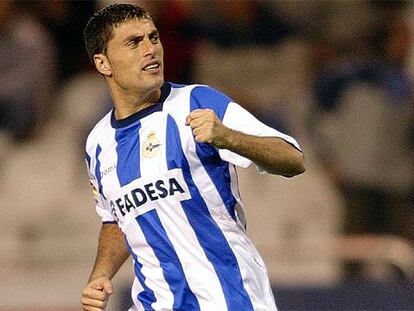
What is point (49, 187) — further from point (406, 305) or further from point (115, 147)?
point (115, 147)

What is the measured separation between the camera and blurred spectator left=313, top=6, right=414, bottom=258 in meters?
8.69

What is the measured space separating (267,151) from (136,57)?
0.73 metres

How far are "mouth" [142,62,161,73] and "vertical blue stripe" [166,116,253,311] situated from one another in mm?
301

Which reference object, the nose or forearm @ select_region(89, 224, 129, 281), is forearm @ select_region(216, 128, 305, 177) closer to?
the nose

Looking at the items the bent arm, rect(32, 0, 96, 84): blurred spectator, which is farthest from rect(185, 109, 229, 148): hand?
rect(32, 0, 96, 84): blurred spectator

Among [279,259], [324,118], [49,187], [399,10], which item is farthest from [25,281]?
[399,10]

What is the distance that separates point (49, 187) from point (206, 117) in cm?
510

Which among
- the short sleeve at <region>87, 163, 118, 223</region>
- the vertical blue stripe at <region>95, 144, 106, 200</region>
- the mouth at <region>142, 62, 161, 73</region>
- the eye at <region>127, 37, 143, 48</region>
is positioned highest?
the eye at <region>127, 37, 143, 48</region>

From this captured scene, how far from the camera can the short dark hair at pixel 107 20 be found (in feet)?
15.7

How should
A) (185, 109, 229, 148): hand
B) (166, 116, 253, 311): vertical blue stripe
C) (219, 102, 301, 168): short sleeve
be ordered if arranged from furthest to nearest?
(166, 116, 253, 311): vertical blue stripe, (219, 102, 301, 168): short sleeve, (185, 109, 229, 148): hand

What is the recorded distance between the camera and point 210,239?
15.1 ft

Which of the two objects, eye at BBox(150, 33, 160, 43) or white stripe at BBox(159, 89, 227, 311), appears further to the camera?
eye at BBox(150, 33, 160, 43)

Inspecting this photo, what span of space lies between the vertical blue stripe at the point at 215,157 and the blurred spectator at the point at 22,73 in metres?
4.77

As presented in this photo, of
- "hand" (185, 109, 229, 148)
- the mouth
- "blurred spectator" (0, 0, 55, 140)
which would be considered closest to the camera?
"hand" (185, 109, 229, 148)
